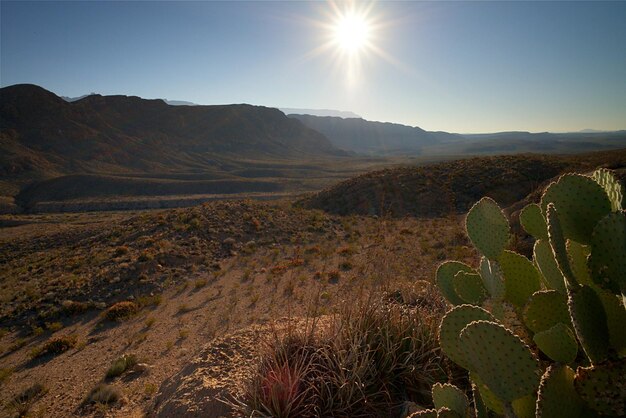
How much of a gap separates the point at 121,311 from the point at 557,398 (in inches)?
378

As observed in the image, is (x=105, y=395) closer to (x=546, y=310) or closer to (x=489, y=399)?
(x=489, y=399)

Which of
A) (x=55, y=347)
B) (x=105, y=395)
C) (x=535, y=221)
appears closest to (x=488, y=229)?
(x=535, y=221)

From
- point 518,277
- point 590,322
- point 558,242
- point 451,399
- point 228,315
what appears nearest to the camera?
point 590,322

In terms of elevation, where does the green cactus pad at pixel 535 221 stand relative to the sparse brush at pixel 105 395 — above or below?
above

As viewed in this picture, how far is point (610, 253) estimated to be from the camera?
4.54 feet

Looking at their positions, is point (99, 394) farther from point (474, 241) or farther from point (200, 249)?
point (200, 249)

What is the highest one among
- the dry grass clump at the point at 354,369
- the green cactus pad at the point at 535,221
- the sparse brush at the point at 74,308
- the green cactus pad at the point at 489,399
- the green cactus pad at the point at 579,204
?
the green cactus pad at the point at 579,204

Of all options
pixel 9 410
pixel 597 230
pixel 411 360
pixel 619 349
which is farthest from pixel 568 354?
pixel 9 410

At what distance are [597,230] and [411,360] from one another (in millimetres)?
2561

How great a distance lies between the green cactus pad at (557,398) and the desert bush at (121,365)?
21.8ft

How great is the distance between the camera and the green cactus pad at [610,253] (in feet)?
4.43

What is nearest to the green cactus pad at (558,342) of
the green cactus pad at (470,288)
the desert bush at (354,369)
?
the green cactus pad at (470,288)

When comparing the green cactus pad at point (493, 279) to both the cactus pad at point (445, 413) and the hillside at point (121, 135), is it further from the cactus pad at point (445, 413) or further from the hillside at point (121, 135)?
the hillside at point (121, 135)

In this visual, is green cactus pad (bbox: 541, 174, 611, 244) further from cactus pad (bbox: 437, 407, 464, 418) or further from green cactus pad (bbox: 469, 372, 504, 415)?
cactus pad (bbox: 437, 407, 464, 418)
